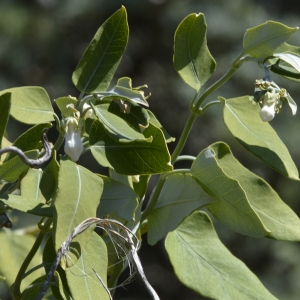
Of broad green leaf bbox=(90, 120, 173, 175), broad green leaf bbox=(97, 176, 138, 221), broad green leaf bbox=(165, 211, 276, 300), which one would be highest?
broad green leaf bbox=(90, 120, 173, 175)

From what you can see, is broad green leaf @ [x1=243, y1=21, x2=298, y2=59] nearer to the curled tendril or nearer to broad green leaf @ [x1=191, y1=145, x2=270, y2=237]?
broad green leaf @ [x1=191, y1=145, x2=270, y2=237]

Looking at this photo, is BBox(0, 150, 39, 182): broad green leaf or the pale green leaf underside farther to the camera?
BBox(0, 150, 39, 182): broad green leaf

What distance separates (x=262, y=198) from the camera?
598 millimetres

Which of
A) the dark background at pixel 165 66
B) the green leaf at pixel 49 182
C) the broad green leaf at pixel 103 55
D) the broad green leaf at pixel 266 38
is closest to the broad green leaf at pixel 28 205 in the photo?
the green leaf at pixel 49 182

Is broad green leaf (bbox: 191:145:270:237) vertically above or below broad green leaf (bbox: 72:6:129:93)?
below

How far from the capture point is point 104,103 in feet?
1.78

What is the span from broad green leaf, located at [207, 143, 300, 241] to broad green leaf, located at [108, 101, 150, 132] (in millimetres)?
94

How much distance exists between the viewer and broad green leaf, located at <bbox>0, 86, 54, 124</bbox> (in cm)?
55

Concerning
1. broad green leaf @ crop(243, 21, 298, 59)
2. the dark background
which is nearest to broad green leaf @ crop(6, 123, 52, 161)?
broad green leaf @ crop(243, 21, 298, 59)

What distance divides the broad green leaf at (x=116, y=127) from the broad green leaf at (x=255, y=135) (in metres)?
0.12

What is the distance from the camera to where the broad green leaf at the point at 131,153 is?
1.66ft

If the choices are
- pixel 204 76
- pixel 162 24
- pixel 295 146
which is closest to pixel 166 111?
pixel 162 24

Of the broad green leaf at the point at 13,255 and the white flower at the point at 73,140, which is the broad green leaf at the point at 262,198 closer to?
the white flower at the point at 73,140

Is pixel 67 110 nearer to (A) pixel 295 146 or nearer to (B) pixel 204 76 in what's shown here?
(B) pixel 204 76
